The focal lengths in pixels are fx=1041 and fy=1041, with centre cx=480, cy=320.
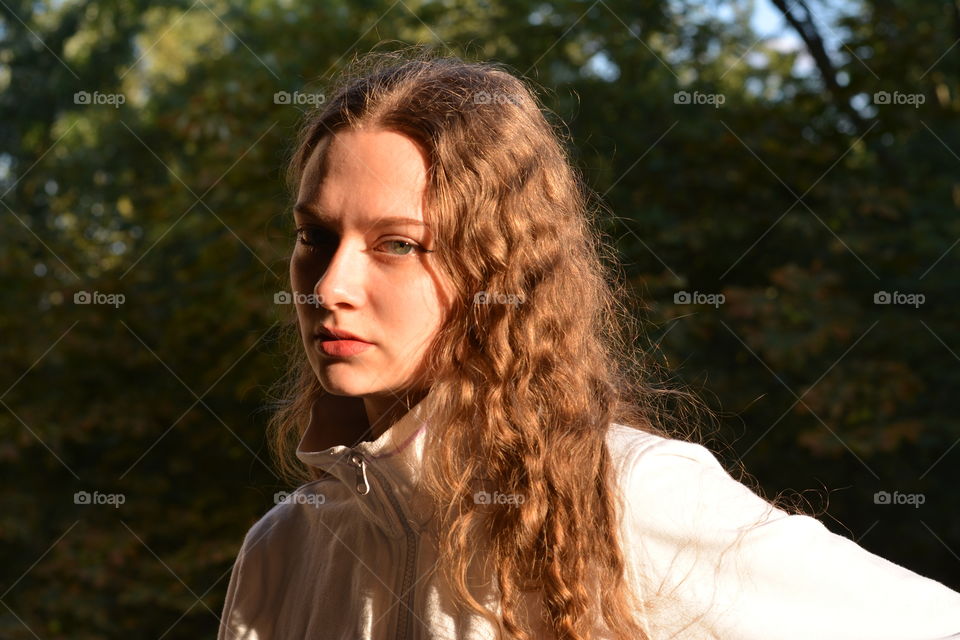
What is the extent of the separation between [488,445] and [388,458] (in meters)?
0.12

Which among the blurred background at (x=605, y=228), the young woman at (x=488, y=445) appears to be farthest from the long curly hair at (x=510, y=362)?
the blurred background at (x=605, y=228)

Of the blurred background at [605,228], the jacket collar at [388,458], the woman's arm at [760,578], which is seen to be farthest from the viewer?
the blurred background at [605,228]

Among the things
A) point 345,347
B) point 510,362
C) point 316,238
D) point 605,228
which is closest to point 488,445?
point 510,362

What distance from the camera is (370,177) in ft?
3.87

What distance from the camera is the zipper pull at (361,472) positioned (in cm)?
124

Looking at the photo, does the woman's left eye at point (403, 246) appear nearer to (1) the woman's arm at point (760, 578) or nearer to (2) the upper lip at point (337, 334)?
(2) the upper lip at point (337, 334)

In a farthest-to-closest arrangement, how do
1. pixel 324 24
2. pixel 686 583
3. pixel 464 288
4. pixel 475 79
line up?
pixel 324 24 < pixel 475 79 < pixel 464 288 < pixel 686 583

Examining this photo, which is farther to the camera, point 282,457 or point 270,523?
point 282,457

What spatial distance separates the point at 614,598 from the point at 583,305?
0.41 meters

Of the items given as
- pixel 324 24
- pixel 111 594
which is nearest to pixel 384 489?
pixel 111 594

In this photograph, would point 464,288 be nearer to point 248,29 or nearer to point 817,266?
Answer: point 817,266

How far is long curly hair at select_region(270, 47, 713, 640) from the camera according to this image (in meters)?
1.16

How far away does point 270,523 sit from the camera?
1471mm

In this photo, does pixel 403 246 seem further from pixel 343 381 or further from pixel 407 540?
pixel 407 540
